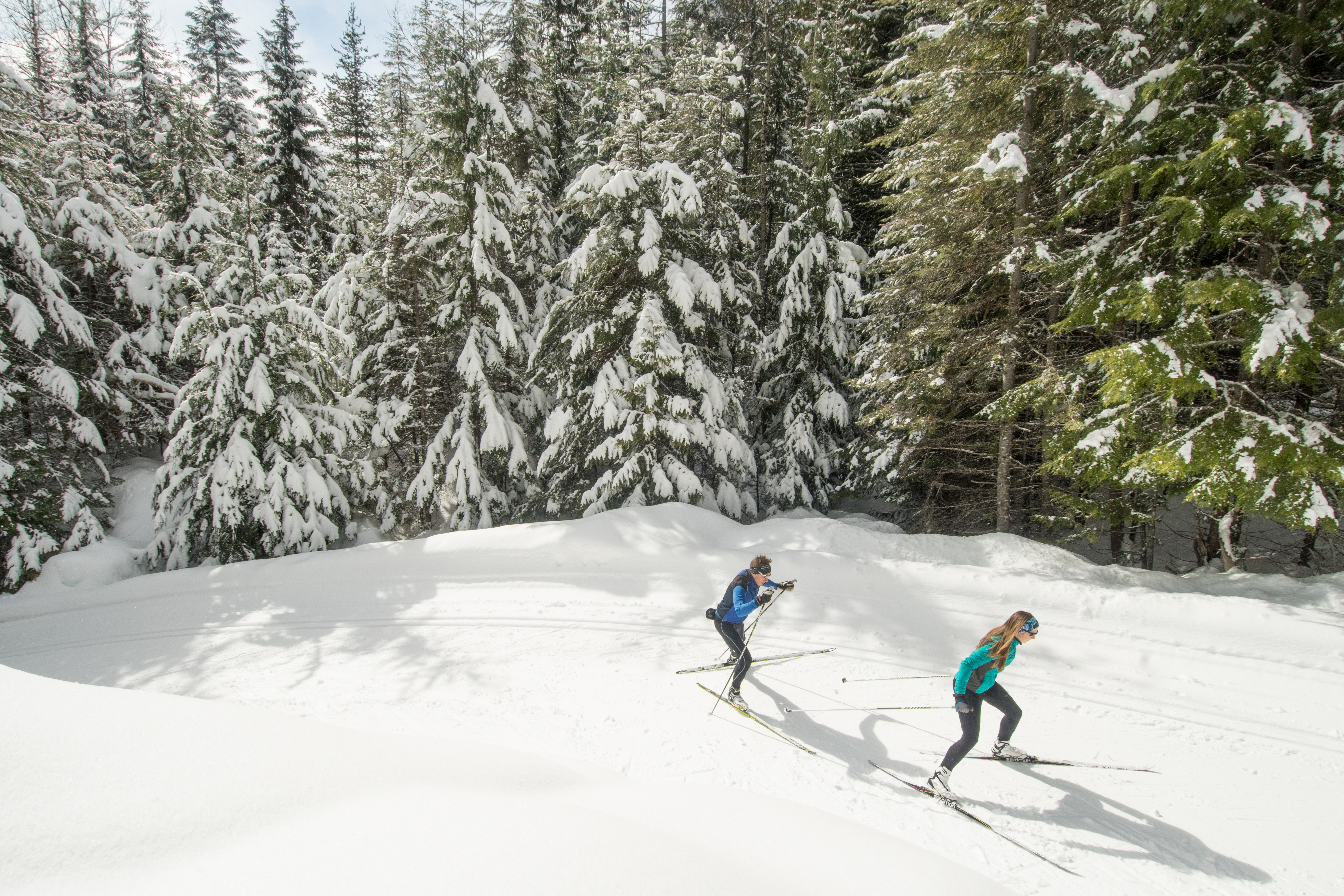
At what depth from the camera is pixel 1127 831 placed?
492 centimetres

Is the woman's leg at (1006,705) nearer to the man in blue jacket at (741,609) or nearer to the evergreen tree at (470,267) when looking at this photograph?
the man in blue jacket at (741,609)

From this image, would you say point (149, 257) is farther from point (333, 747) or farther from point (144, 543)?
point (333, 747)

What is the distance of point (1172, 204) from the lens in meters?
7.16

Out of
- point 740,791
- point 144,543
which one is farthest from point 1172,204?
point 144,543

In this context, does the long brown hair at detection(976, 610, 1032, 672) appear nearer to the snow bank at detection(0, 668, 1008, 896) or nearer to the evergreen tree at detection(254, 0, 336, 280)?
the snow bank at detection(0, 668, 1008, 896)

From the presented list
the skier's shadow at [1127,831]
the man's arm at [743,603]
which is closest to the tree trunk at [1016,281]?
the skier's shadow at [1127,831]

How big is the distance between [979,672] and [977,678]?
2.7 inches

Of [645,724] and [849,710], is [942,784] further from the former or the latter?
[645,724]

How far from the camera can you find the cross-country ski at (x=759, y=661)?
7258 millimetres

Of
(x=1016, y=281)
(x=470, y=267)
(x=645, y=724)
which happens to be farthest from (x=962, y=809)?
(x=470, y=267)

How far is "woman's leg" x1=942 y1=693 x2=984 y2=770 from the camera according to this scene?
17.0ft

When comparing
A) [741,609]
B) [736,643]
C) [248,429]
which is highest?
[248,429]

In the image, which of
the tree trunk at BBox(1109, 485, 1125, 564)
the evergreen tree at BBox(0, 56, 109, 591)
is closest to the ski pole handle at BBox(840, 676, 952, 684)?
the tree trunk at BBox(1109, 485, 1125, 564)

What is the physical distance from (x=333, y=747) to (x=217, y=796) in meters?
1.01
